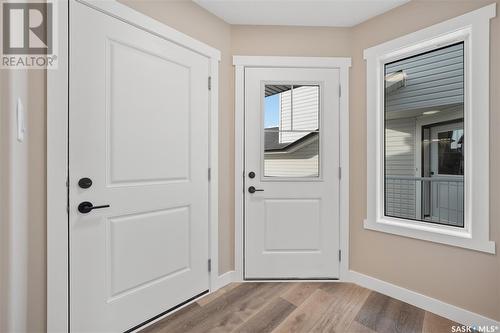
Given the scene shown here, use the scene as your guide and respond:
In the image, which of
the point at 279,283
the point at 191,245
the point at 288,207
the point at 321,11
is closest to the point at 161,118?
the point at 191,245

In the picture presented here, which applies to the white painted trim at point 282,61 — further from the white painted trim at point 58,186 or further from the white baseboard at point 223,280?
the white baseboard at point 223,280

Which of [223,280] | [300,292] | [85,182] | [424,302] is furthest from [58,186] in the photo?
[424,302]

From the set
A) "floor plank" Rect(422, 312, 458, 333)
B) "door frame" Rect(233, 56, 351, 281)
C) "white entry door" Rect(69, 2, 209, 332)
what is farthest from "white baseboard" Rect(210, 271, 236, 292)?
"floor plank" Rect(422, 312, 458, 333)

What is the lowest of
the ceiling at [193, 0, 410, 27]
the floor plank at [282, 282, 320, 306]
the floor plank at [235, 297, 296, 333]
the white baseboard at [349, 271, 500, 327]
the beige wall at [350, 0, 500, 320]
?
the floor plank at [235, 297, 296, 333]

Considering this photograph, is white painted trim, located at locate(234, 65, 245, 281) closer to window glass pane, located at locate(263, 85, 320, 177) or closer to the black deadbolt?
window glass pane, located at locate(263, 85, 320, 177)

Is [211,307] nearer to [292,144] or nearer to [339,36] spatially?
[292,144]

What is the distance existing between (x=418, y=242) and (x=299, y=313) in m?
1.11

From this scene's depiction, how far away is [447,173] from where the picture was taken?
6.88 ft

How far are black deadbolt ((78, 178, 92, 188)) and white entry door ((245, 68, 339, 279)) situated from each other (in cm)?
133

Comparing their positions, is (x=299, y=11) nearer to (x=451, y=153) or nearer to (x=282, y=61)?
(x=282, y=61)

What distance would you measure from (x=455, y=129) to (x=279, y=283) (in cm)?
197

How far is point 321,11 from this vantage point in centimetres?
227

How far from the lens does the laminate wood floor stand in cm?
Answer: 181

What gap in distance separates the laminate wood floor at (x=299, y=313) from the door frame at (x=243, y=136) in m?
0.29
